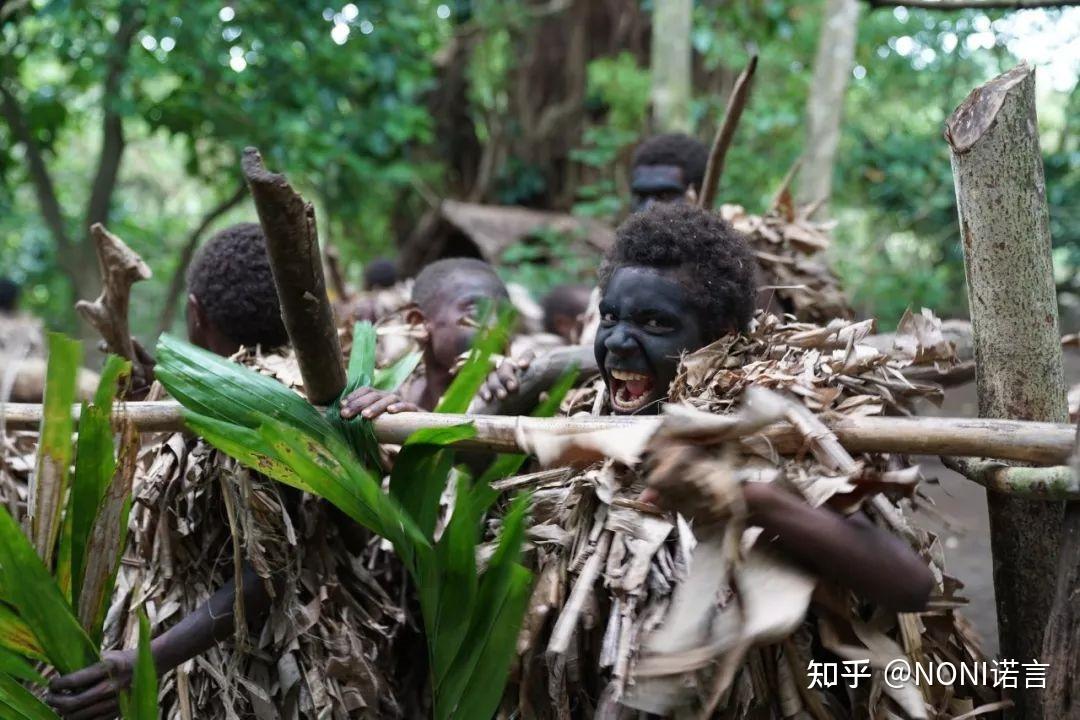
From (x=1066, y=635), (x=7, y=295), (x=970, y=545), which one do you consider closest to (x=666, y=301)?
(x=1066, y=635)

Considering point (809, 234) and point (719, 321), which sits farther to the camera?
point (809, 234)

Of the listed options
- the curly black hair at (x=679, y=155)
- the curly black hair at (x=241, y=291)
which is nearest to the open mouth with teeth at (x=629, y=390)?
the curly black hair at (x=241, y=291)

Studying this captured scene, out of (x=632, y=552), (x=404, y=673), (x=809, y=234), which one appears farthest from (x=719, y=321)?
(x=809, y=234)

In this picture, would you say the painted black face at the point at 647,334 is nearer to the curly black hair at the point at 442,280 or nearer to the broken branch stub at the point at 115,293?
the curly black hair at the point at 442,280

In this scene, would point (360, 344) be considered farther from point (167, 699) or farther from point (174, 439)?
point (167, 699)

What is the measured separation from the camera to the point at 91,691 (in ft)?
7.73

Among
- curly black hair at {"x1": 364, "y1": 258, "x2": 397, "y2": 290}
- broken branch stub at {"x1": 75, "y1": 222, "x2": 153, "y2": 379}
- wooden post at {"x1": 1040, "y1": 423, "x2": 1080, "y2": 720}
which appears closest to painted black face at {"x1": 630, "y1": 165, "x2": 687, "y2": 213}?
broken branch stub at {"x1": 75, "y1": 222, "x2": 153, "y2": 379}

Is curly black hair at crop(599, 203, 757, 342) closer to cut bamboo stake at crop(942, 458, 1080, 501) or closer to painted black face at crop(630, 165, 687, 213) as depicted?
cut bamboo stake at crop(942, 458, 1080, 501)

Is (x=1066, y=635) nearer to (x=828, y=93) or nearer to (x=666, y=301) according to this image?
(x=666, y=301)

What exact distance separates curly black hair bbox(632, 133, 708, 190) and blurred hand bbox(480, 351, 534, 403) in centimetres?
185

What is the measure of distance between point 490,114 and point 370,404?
32.6ft

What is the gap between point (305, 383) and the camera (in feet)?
8.00

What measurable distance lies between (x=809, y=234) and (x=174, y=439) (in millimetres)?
2596

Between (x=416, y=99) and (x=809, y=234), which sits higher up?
(x=416, y=99)
